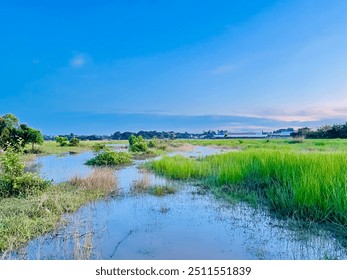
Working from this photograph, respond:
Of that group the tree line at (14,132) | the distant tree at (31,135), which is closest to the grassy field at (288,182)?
the tree line at (14,132)

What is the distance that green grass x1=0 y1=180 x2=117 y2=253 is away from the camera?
3891mm

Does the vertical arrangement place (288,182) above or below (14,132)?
below

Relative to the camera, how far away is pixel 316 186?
479cm

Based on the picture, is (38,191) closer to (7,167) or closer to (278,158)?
(7,167)

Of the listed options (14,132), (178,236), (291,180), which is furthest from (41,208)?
(14,132)

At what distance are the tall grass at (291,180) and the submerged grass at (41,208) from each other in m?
3.02

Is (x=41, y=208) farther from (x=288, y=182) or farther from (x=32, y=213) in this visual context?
(x=288, y=182)

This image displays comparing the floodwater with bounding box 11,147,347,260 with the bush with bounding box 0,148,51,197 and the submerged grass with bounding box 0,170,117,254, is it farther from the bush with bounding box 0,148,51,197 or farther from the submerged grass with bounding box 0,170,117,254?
the bush with bounding box 0,148,51,197

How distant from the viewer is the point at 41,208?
512 centimetres

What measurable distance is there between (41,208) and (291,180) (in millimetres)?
4998

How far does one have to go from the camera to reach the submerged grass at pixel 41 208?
3.94 m

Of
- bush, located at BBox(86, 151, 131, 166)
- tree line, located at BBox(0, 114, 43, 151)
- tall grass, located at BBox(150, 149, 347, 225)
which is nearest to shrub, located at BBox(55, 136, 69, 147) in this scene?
tree line, located at BBox(0, 114, 43, 151)
